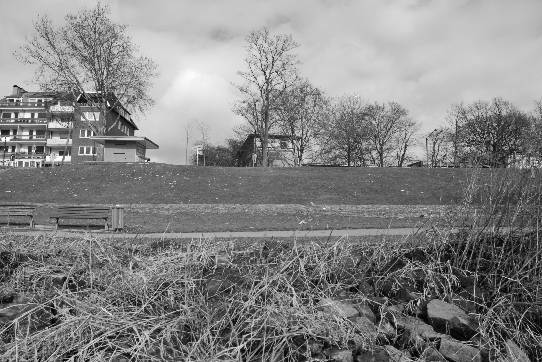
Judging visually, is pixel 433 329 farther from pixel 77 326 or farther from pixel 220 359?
pixel 77 326

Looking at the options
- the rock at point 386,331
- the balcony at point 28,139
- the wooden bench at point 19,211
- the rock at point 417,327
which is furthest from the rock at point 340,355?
the balcony at point 28,139

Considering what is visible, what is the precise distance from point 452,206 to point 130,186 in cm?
2318

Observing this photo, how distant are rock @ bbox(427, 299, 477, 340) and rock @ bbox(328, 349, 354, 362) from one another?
26.2 inches

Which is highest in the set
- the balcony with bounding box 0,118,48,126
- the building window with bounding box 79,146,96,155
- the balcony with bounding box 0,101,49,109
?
the balcony with bounding box 0,101,49,109

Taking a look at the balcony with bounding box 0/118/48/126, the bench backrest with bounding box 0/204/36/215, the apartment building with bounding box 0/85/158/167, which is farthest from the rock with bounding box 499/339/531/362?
the balcony with bounding box 0/118/48/126

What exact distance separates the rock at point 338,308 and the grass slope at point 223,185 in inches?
767

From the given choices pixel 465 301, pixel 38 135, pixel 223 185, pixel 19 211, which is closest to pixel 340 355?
pixel 465 301

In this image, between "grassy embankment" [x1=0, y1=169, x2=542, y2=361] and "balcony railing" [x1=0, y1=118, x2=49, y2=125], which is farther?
"balcony railing" [x1=0, y1=118, x2=49, y2=125]

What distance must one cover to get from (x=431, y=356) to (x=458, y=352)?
0.16 meters

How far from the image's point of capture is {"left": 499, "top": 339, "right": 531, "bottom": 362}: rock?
97.0 inches

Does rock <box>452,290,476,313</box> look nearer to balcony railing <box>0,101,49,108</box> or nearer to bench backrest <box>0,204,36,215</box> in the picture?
bench backrest <box>0,204,36,215</box>

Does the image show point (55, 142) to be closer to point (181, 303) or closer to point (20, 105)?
point (20, 105)

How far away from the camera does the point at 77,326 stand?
238 cm

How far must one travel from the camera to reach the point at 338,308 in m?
2.57
